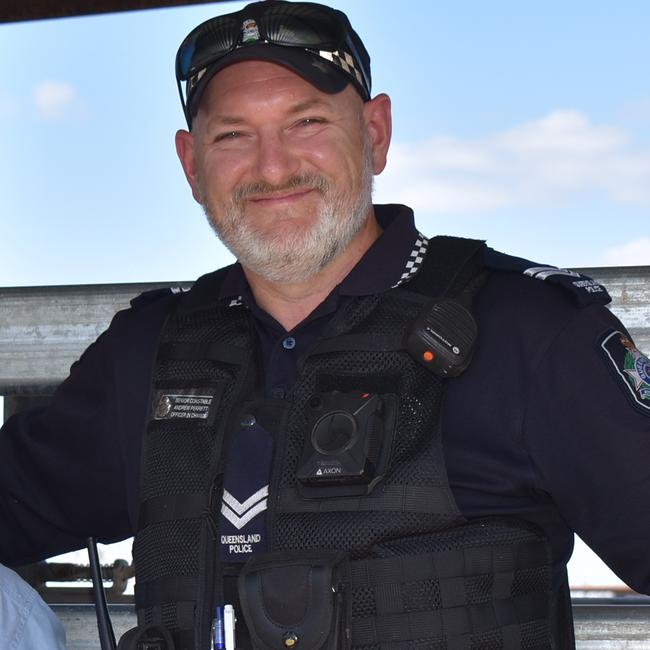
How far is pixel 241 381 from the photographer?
1.97 m

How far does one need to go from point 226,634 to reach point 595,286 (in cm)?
76

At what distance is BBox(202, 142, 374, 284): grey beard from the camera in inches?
82.0

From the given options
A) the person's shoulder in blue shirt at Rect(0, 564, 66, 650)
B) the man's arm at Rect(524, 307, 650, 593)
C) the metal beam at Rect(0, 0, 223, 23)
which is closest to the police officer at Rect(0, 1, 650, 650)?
the man's arm at Rect(524, 307, 650, 593)

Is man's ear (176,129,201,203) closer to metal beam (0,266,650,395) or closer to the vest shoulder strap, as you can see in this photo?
metal beam (0,266,650,395)

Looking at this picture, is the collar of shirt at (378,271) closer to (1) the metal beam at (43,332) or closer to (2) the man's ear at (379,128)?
(2) the man's ear at (379,128)

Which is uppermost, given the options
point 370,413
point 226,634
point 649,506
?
point 370,413

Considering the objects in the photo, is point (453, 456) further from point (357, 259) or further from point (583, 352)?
point (357, 259)

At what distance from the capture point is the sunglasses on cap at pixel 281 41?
2.11 m

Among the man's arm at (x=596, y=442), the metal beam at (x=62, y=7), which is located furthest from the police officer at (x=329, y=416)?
the metal beam at (x=62, y=7)

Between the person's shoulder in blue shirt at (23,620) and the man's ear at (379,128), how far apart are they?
100 cm

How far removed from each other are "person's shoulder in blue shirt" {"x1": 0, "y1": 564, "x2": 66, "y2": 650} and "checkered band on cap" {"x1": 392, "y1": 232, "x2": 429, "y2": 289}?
0.74 m

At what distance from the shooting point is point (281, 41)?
82.8 inches

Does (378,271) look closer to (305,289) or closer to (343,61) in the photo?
(305,289)

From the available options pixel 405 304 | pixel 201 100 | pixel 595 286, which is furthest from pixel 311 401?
pixel 201 100
